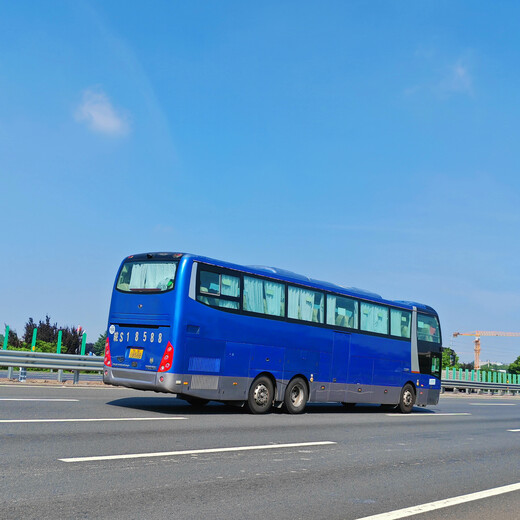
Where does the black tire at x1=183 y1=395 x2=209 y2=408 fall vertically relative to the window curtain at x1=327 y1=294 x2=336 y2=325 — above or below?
below

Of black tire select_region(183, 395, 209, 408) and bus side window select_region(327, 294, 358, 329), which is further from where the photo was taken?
bus side window select_region(327, 294, 358, 329)

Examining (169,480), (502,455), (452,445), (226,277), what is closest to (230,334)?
(226,277)

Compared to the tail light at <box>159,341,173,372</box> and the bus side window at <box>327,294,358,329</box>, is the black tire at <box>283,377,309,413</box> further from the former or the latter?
the tail light at <box>159,341,173,372</box>

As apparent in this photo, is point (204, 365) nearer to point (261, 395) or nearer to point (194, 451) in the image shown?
point (261, 395)

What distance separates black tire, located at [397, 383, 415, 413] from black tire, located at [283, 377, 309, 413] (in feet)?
16.1

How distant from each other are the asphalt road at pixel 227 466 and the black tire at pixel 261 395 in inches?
53.7

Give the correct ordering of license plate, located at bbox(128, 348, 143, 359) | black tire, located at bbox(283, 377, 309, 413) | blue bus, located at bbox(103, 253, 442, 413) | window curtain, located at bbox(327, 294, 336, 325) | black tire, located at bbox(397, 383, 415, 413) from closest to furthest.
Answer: blue bus, located at bbox(103, 253, 442, 413) → license plate, located at bbox(128, 348, 143, 359) → black tire, located at bbox(283, 377, 309, 413) → window curtain, located at bbox(327, 294, 336, 325) → black tire, located at bbox(397, 383, 415, 413)

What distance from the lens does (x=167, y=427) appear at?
425 inches

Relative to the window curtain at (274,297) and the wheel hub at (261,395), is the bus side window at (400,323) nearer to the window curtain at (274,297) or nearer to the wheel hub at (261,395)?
the window curtain at (274,297)

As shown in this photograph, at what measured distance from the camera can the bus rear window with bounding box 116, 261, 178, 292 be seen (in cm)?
1386

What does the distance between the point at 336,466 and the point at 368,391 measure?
34.9ft

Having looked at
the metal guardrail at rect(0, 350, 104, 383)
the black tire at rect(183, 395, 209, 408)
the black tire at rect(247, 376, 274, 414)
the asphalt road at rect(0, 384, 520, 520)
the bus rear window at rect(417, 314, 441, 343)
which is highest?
the bus rear window at rect(417, 314, 441, 343)

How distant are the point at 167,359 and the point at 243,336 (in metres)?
2.09

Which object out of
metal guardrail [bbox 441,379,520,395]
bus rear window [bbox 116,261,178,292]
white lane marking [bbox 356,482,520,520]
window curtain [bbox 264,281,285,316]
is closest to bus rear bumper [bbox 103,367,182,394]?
bus rear window [bbox 116,261,178,292]
